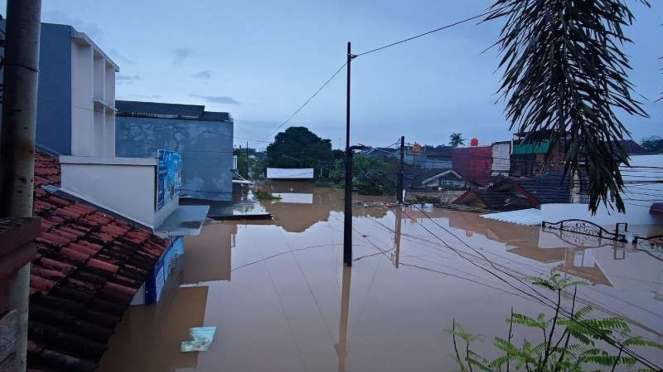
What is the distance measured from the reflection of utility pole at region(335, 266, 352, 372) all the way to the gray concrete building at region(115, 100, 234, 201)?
13679 mm

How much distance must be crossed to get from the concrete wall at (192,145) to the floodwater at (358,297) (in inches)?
205

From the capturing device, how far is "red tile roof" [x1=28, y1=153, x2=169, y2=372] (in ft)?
7.13

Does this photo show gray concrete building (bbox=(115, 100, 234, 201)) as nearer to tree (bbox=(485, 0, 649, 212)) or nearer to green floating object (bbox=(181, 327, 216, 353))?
green floating object (bbox=(181, 327, 216, 353))

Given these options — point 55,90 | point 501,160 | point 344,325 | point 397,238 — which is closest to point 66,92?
point 55,90

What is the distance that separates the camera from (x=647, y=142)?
109 ft

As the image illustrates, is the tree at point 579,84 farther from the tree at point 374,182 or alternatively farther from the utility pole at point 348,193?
the tree at point 374,182

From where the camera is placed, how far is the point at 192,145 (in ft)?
72.4

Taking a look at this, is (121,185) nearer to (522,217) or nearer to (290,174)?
(522,217)

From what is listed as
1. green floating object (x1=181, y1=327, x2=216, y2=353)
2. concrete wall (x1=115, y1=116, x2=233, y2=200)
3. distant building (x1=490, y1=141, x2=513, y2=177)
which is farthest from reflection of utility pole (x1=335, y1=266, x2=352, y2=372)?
distant building (x1=490, y1=141, x2=513, y2=177)

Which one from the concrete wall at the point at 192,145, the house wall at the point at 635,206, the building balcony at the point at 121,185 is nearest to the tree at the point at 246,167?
the concrete wall at the point at 192,145

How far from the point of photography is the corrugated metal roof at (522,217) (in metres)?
21.5

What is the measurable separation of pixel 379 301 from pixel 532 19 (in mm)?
7998

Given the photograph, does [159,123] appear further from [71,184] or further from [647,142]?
[647,142]

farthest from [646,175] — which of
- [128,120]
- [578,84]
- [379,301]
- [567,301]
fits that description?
[128,120]
